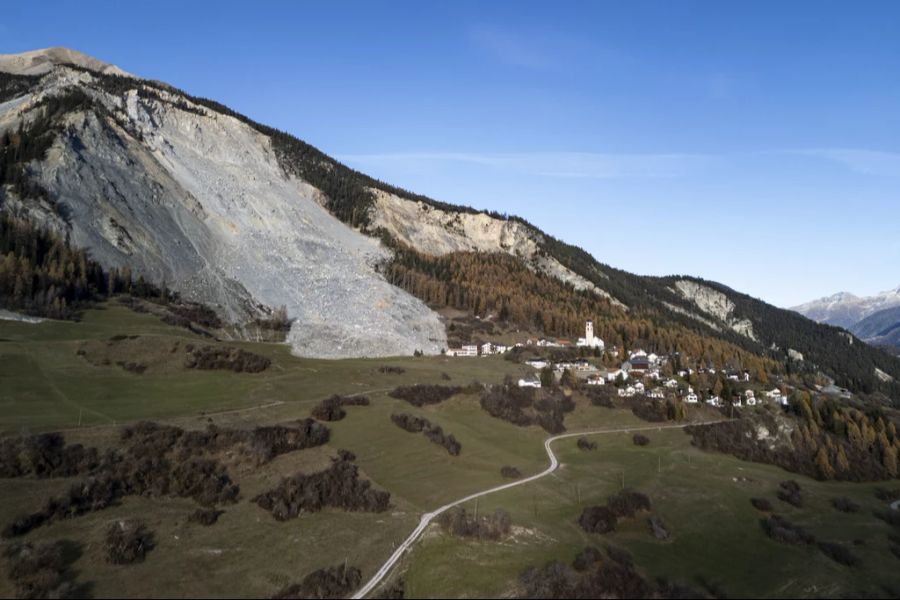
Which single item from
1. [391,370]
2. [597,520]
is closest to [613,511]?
[597,520]

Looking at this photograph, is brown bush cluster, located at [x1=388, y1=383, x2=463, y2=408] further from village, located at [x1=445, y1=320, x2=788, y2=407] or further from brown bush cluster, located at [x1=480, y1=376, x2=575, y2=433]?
village, located at [x1=445, y1=320, x2=788, y2=407]

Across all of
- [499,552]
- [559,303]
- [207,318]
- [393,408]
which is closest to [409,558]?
[499,552]

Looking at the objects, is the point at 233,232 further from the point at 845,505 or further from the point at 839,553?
the point at 839,553

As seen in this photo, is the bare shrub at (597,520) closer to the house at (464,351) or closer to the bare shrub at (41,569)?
the bare shrub at (41,569)

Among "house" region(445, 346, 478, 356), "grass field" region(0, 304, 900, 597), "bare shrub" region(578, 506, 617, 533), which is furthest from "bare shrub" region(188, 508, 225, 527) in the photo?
"house" region(445, 346, 478, 356)

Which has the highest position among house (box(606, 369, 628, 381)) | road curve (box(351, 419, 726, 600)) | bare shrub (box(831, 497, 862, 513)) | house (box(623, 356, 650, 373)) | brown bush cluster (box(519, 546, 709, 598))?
house (box(623, 356, 650, 373))

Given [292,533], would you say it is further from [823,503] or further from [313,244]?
[313,244]

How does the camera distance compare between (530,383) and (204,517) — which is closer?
(204,517)
